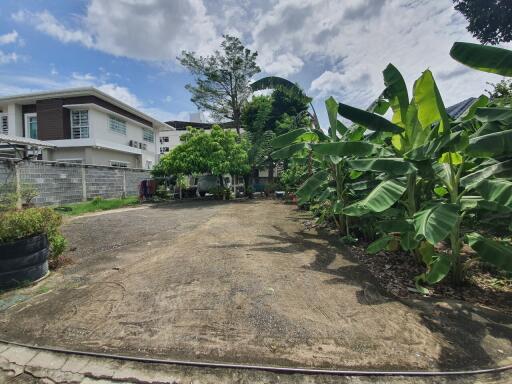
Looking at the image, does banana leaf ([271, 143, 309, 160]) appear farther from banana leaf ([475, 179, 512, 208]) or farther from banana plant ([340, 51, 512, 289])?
banana leaf ([475, 179, 512, 208])

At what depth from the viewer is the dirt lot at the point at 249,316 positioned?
98.2 inches

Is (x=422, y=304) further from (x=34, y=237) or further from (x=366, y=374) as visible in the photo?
(x=34, y=237)

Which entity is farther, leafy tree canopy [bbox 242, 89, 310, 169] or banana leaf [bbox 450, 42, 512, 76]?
leafy tree canopy [bbox 242, 89, 310, 169]

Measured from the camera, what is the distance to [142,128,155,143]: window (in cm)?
2600

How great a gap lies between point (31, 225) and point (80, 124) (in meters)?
18.5

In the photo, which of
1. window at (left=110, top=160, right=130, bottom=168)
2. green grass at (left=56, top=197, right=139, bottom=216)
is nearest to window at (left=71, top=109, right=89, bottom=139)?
window at (left=110, top=160, right=130, bottom=168)

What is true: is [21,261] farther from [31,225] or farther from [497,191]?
[497,191]

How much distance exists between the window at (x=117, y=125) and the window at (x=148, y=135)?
3.29 meters

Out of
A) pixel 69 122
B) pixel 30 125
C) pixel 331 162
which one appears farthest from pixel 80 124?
pixel 331 162

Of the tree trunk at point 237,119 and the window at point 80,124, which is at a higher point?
the tree trunk at point 237,119

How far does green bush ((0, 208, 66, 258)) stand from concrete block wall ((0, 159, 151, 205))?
4811 mm

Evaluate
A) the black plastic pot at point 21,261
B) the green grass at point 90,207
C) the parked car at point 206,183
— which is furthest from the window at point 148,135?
the black plastic pot at point 21,261

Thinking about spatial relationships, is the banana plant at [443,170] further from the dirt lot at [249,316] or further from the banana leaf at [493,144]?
the dirt lot at [249,316]

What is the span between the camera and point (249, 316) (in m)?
3.02
